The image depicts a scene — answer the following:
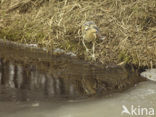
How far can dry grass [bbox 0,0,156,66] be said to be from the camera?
3.36m

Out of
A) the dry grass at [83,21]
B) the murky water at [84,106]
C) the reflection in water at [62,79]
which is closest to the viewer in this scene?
the murky water at [84,106]

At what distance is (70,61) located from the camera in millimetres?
3090

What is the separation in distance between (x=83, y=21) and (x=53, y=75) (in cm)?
128

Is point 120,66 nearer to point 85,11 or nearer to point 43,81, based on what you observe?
point 43,81

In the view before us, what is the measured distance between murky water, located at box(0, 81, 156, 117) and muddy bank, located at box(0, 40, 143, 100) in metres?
0.13

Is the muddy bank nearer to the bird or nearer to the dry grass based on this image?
the dry grass

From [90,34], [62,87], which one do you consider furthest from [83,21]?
[62,87]

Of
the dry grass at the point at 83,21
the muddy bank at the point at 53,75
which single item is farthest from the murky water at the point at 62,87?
the dry grass at the point at 83,21

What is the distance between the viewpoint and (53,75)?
9.02 ft

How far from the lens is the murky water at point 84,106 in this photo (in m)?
2.06

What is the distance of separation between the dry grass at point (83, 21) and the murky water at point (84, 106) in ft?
2.67

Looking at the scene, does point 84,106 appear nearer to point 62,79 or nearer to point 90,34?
point 62,79

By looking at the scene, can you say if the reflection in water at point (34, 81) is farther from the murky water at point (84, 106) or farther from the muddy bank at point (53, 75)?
the murky water at point (84, 106)

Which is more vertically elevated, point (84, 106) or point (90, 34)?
point (90, 34)
